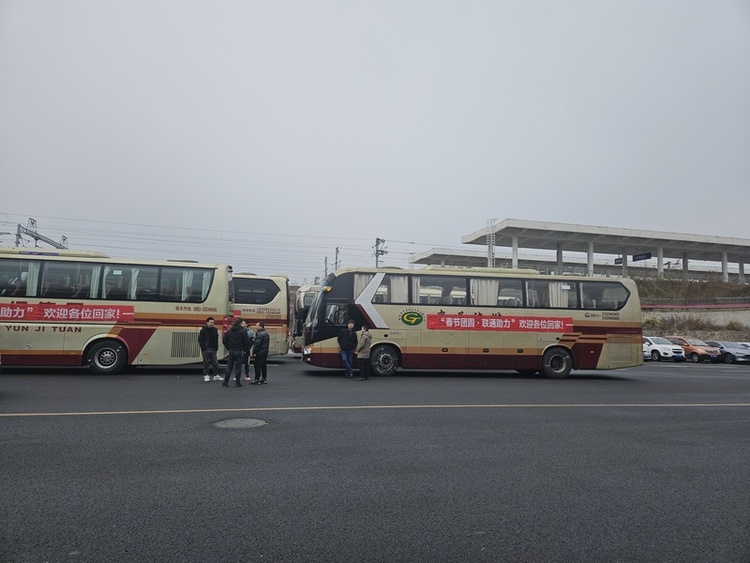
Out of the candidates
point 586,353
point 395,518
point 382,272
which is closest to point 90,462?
point 395,518

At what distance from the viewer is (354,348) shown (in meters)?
15.7

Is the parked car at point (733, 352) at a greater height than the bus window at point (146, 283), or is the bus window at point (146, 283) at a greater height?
the bus window at point (146, 283)

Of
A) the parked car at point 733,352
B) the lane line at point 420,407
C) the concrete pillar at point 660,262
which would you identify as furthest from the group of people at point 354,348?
the concrete pillar at point 660,262

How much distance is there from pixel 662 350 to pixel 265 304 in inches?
964

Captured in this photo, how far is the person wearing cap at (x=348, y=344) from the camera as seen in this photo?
15.5 metres

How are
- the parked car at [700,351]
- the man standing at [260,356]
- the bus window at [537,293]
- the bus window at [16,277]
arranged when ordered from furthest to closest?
the parked car at [700,351] → the bus window at [537,293] → the bus window at [16,277] → the man standing at [260,356]

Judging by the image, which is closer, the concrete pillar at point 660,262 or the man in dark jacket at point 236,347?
the man in dark jacket at point 236,347

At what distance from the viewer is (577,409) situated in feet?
33.2

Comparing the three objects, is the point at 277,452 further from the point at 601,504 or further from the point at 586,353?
the point at 586,353

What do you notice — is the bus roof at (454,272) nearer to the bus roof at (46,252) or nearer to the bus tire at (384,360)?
the bus tire at (384,360)

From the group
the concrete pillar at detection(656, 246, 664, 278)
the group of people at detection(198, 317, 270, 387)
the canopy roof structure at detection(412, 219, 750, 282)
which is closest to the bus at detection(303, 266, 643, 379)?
the group of people at detection(198, 317, 270, 387)

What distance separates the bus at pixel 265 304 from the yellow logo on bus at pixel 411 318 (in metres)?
6.48

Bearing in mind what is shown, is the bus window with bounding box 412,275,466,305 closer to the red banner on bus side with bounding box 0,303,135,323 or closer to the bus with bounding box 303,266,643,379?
the bus with bounding box 303,266,643,379

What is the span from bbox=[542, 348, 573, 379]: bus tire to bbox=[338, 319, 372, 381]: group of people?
19.3 ft
